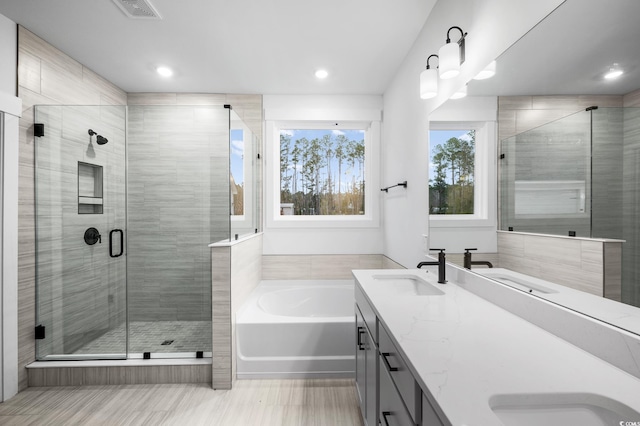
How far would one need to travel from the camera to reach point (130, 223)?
2643mm

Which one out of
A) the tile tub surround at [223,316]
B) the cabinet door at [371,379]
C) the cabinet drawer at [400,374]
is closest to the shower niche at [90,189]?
the tile tub surround at [223,316]

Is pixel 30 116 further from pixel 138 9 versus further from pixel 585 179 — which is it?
pixel 585 179

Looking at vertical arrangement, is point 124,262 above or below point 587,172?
below

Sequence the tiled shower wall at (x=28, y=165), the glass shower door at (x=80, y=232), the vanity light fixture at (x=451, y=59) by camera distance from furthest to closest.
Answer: the glass shower door at (x=80, y=232), the tiled shower wall at (x=28, y=165), the vanity light fixture at (x=451, y=59)

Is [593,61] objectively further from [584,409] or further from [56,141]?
[56,141]

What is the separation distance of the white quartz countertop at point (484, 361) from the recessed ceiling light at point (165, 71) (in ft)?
8.92

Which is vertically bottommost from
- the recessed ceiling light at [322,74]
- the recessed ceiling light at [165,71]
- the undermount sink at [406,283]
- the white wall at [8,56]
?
the undermount sink at [406,283]

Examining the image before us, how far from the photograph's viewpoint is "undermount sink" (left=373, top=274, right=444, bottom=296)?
5.67ft

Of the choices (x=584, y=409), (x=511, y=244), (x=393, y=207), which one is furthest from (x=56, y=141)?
(x=584, y=409)

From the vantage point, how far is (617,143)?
2.53ft

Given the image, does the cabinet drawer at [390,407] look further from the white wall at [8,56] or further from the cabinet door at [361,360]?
the white wall at [8,56]

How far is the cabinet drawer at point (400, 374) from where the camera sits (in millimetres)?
778

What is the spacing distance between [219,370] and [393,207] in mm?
1971

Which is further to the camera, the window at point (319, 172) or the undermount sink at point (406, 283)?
the window at point (319, 172)
